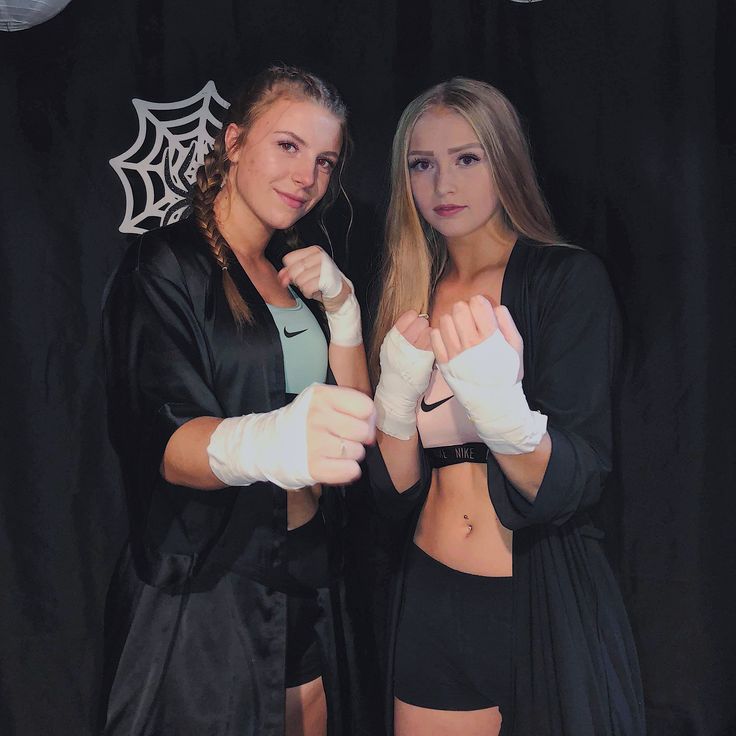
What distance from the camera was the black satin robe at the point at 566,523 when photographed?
1185 mm

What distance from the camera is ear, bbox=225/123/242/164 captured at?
1334mm

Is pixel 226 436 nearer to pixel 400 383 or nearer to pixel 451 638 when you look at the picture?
pixel 400 383

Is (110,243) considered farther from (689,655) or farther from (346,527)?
(689,655)

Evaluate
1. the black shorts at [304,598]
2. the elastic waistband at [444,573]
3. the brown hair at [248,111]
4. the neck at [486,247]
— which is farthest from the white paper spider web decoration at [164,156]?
the elastic waistband at [444,573]

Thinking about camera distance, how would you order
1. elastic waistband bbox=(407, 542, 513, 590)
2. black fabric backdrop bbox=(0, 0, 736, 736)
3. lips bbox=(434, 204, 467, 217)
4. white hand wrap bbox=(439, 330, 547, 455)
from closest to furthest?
white hand wrap bbox=(439, 330, 547, 455) < elastic waistband bbox=(407, 542, 513, 590) < lips bbox=(434, 204, 467, 217) < black fabric backdrop bbox=(0, 0, 736, 736)

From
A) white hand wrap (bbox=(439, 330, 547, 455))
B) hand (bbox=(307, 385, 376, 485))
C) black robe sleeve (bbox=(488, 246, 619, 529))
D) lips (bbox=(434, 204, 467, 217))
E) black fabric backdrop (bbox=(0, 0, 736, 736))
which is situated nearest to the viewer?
hand (bbox=(307, 385, 376, 485))

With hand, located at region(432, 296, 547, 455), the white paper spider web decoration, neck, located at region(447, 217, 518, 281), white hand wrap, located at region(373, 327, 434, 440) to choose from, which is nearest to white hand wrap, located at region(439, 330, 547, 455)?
hand, located at region(432, 296, 547, 455)

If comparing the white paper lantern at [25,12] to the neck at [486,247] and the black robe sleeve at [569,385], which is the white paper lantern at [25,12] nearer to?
the neck at [486,247]

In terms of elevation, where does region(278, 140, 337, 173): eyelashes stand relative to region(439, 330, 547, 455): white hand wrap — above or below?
above

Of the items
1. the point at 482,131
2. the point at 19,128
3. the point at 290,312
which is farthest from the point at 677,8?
the point at 19,128

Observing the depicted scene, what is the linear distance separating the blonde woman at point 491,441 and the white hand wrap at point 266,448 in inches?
9.3

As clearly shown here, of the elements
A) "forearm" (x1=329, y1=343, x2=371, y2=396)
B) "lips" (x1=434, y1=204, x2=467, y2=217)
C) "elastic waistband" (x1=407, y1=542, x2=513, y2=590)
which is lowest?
"elastic waistband" (x1=407, y1=542, x2=513, y2=590)

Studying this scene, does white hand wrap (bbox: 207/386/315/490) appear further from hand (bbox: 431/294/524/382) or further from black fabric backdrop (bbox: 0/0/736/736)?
black fabric backdrop (bbox: 0/0/736/736)

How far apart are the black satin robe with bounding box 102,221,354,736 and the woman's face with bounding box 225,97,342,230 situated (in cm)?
13
